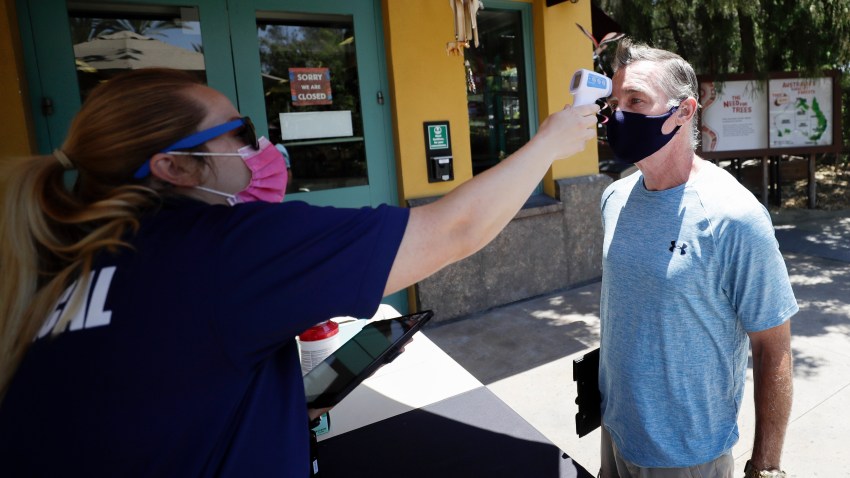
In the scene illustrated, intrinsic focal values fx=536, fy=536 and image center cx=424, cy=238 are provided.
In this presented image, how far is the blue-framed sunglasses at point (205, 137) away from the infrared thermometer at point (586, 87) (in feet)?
2.75

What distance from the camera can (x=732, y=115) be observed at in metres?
8.30

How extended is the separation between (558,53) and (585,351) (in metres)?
3.21

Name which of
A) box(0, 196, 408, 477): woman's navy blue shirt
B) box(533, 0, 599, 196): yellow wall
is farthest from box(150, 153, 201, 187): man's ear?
box(533, 0, 599, 196): yellow wall

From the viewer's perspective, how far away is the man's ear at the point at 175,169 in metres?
1.01

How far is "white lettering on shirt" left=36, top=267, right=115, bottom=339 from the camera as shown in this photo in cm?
84

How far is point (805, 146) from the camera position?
853 centimetres

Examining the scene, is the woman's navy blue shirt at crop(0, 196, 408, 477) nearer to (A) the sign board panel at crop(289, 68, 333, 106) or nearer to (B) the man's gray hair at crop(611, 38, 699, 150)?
(B) the man's gray hair at crop(611, 38, 699, 150)

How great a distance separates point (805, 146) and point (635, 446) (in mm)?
8940

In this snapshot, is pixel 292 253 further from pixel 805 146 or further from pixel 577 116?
pixel 805 146

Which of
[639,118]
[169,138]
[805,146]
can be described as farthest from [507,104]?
[805,146]

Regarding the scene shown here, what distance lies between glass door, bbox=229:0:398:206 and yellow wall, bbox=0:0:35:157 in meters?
1.43

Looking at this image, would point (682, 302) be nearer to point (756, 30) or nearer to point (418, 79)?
point (418, 79)

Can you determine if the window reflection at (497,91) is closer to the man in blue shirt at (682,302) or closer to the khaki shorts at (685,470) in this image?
the man in blue shirt at (682,302)

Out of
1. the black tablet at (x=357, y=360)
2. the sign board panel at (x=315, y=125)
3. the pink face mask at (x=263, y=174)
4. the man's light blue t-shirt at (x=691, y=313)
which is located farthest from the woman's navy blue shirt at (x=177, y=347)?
the sign board panel at (x=315, y=125)
